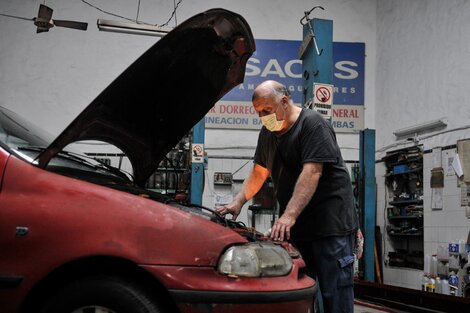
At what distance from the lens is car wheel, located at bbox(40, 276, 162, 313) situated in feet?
5.15

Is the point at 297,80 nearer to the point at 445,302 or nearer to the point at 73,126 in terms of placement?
the point at 445,302

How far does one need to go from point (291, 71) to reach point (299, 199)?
20.1 feet

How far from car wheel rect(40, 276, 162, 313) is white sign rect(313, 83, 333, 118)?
2.75 metres

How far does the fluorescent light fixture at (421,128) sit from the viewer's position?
254 inches

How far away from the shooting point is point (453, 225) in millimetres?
6062

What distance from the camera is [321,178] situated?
246 centimetres

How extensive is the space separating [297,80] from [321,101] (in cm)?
420

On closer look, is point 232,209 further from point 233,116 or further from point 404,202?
point 233,116

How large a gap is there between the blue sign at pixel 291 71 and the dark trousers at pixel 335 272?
588cm

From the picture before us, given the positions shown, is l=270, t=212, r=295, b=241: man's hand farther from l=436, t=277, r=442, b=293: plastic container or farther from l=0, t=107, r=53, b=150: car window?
l=436, t=277, r=442, b=293: plastic container

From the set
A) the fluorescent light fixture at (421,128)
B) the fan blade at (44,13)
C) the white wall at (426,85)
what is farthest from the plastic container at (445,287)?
the fan blade at (44,13)

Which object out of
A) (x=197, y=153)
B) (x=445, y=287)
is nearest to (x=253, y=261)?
(x=197, y=153)

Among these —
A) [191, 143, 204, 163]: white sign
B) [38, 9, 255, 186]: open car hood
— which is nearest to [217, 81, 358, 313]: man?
[38, 9, 255, 186]: open car hood

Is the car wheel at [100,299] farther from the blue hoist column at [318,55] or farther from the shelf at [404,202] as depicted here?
the shelf at [404,202]
